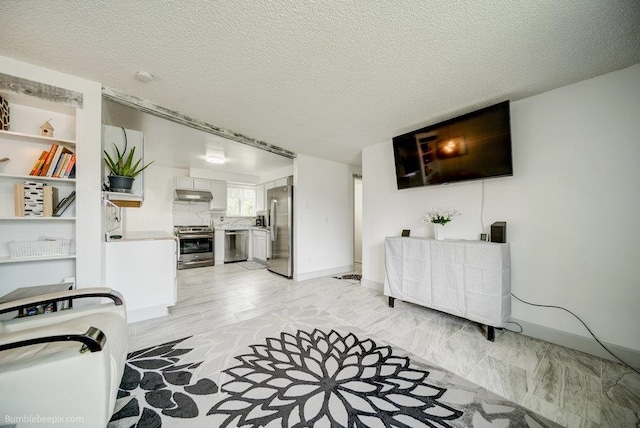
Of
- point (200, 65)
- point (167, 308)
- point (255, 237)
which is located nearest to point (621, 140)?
point (200, 65)

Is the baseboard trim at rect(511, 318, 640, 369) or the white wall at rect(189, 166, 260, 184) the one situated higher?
the white wall at rect(189, 166, 260, 184)

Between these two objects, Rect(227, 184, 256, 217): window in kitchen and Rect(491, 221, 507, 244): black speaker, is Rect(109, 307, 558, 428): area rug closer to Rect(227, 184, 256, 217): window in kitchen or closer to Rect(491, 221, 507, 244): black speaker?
Rect(491, 221, 507, 244): black speaker

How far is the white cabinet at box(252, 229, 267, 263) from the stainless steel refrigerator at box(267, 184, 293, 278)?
76 centimetres

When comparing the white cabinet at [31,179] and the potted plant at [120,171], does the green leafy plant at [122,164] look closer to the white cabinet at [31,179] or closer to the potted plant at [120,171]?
the potted plant at [120,171]

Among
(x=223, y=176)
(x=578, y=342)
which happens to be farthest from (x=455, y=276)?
(x=223, y=176)

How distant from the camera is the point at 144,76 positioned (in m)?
2.01

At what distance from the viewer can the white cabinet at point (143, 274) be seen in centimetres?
245

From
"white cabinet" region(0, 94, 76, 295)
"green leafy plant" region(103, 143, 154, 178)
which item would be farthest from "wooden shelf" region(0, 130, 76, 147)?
"green leafy plant" region(103, 143, 154, 178)

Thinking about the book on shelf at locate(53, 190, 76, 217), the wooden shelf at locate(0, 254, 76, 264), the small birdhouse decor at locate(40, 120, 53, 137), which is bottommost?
the wooden shelf at locate(0, 254, 76, 264)

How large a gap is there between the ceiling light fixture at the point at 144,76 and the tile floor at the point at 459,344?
2.47 metres

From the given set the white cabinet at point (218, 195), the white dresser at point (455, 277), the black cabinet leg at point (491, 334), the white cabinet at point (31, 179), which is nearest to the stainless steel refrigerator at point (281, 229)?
the white cabinet at point (218, 195)

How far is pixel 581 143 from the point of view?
6.70 feet

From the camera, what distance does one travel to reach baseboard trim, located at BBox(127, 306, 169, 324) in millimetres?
2516

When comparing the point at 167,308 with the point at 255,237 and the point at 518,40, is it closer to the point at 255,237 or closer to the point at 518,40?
the point at 255,237
